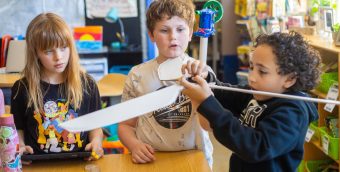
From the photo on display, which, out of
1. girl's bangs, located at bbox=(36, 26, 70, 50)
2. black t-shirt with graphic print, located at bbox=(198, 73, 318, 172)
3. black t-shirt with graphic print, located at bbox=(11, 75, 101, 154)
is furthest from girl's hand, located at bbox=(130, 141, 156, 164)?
girl's bangs, located at bbox=(36, 26, 70, 50)

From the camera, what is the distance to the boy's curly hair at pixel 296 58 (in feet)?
3.67

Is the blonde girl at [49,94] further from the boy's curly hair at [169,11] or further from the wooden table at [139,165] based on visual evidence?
the boy's curly hair at [169,11]

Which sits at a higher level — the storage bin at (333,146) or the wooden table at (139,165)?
the wooden table at (139,165)

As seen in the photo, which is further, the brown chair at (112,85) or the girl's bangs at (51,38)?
the brown chair at (112,85)

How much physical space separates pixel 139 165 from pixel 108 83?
1.65 metres

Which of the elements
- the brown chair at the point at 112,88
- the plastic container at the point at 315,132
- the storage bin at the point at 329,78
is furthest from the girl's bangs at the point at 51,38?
the plastic container at the point at 315,132

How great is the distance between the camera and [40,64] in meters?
1.54

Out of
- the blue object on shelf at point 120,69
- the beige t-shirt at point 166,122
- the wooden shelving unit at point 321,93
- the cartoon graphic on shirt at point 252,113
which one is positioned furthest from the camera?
the blue object on shelf at point 120,69

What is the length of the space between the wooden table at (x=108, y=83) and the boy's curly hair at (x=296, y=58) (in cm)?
173

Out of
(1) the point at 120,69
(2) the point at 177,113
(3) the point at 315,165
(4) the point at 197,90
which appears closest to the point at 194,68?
(4) the point at 197,90

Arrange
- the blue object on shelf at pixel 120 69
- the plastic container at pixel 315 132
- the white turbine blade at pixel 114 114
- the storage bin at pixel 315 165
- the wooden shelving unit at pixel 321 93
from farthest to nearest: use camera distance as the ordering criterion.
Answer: the blue object on shelf at pixel 120 69 → the storage bin at pixel 315 165 → the plastic container at pixel 315 132 → the wooden shelving unit at pixel 321 93 → the white turbine blade at pixel 114 114

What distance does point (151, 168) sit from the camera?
1.35 m

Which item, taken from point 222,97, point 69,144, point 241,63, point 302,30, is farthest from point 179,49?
point 241,63

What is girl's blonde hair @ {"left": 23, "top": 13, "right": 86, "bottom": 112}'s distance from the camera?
58.7 inches
